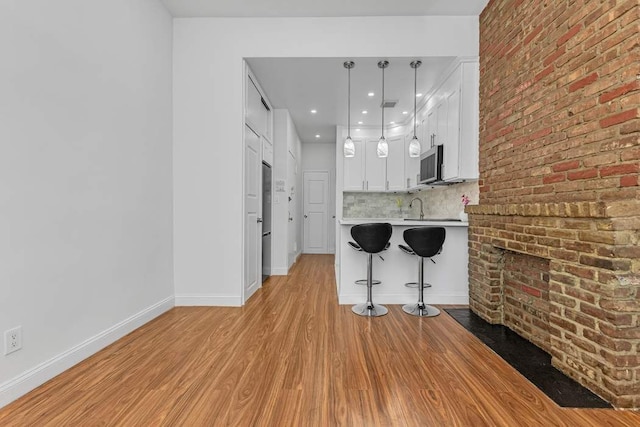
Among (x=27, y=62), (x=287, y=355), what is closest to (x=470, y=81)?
(x=287, y=355)

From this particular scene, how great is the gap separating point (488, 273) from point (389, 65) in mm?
2518

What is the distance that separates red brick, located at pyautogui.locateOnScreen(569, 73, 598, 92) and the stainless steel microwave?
1828 millimetres

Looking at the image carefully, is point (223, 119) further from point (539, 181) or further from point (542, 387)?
point (542, 387)

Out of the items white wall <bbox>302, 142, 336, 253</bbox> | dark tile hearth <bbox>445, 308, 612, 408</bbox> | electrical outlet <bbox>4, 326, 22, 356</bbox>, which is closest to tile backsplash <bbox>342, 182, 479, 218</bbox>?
white wall <bbox>302, 142, 336, 253</bbox>

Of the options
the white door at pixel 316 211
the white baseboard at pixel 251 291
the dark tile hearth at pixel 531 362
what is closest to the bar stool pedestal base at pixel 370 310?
the dark tile hearth at pixel 531 362

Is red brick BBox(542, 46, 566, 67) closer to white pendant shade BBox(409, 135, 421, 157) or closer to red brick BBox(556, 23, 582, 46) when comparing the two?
red brick BBox(556, 23, 582, 46)

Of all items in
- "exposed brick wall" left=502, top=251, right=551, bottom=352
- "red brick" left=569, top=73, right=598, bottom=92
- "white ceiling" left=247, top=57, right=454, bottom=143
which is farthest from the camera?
"white ceiling" left=247, top=57, right=454, bottom=143

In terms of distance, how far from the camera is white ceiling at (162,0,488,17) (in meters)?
3.04

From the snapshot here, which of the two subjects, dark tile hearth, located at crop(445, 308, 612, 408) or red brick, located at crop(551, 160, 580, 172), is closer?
dark tile hearth, located at crop(445, 308, 612, 408)

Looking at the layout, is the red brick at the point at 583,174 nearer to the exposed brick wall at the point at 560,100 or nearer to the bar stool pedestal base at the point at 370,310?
the exposed brick wall at the point at 560,100

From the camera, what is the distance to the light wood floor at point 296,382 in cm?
151

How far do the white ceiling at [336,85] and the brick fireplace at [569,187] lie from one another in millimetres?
1030

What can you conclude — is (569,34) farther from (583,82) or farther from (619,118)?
(619,118)

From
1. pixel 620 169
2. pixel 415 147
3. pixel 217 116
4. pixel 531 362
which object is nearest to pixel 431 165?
pixel 415 147
